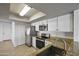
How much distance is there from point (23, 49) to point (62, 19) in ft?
3.54

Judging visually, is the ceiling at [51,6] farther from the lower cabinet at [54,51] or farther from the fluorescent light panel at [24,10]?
the lower cabinet at [54,51]

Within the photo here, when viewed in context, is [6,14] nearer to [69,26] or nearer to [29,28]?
[29,28]

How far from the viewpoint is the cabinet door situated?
1.60m

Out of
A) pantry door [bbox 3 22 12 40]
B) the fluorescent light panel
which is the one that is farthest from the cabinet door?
pantry door [bbox 3 22 12 40]

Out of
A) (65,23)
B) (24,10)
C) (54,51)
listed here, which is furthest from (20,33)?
(65,23)

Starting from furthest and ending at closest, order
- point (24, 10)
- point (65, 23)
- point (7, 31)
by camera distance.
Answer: point (65, 23), point (7, 31), point (24, 10)

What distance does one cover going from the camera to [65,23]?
1.69 meters

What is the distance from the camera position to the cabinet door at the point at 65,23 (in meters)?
1.60

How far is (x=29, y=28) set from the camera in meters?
1.26

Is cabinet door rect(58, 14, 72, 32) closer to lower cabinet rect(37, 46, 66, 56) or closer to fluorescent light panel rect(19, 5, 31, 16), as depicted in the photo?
lower cabinet rect(37, 46, 66, 56)

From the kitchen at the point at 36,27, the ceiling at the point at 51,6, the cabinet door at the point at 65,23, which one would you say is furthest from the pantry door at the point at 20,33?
the cabinet door at the point at 65,23

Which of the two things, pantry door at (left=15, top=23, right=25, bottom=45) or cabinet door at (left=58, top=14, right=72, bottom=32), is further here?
cabinet door at (left=58, top=14, right=72, bottom=32)

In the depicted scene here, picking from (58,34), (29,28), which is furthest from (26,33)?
(58,34)

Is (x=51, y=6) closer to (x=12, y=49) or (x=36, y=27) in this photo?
(x=36, y=27)
